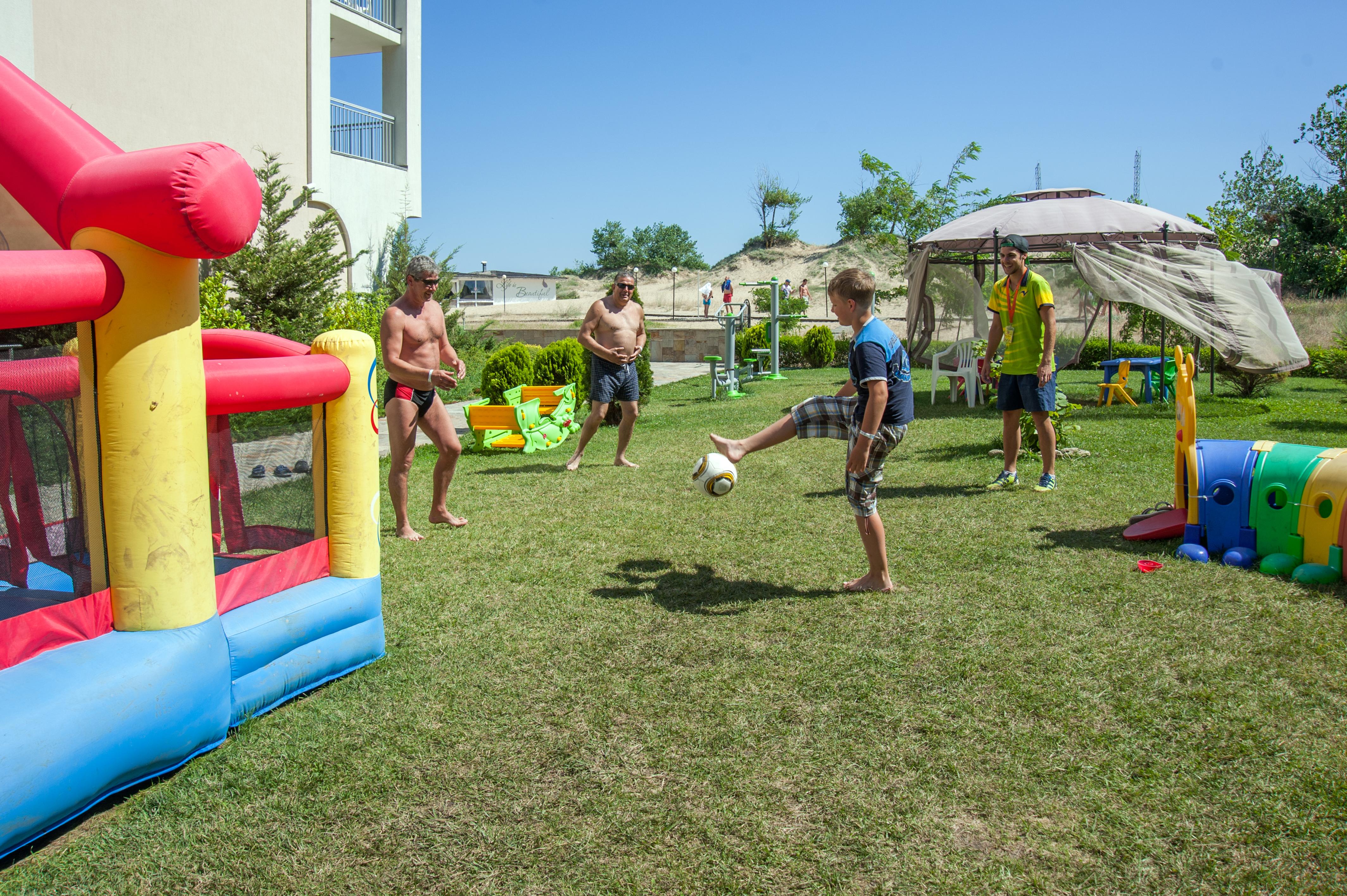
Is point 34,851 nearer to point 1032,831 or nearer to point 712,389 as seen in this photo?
point 1032,831

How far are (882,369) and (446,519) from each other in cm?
348

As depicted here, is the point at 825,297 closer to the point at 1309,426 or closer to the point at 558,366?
the point at 558,366

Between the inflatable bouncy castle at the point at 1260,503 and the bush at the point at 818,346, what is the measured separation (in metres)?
18.9

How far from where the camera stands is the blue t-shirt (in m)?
4.27

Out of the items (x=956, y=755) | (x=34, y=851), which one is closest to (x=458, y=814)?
(x=34, y=851)

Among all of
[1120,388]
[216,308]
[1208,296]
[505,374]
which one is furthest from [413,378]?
[1120,388]

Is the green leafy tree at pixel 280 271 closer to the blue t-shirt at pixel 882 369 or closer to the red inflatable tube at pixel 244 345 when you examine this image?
the red inflatable tube at pixel 244 345

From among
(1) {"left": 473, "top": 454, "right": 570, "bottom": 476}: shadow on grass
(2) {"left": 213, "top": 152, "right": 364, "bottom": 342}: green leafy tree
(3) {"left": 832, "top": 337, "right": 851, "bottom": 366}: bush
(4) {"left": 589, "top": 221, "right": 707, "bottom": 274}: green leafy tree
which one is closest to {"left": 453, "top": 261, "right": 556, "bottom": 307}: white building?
(4) {"left": 589, "top": 221, "right": 707, "bottom": 274}: green leafy tree

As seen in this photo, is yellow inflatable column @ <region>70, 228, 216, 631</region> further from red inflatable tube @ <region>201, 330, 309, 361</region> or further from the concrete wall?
the concrete wall

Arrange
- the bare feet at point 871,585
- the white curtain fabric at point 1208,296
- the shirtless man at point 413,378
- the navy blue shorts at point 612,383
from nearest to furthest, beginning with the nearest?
1. the bare feet at point 871,585
2. the shirtless man at point 413,378
3. the navy blue shorts at point 612,383
4. the white curtain fabric at point 1208,296

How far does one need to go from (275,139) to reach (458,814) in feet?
46.8

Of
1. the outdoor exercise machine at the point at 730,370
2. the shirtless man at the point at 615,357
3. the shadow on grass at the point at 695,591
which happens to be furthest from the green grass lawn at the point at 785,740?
the outdoor exercise machine at the point at 730,370

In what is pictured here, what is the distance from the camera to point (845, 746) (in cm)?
310

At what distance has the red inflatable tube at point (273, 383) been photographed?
3201mm
